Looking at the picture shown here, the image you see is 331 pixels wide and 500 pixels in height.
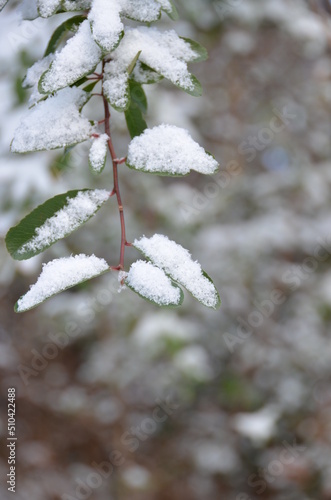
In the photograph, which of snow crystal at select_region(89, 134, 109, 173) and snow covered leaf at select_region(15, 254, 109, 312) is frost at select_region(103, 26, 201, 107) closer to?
snow crystal at select_region(89, 134, 109, 173)

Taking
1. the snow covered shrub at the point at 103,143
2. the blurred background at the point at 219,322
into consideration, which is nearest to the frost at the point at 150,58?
the snow covered shrub at the point at 103,143

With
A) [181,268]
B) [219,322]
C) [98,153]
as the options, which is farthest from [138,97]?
[219,322]

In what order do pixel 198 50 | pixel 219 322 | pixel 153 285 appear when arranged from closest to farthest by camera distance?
pixel 153 285 < pixel 198 50 < pixel 219 322

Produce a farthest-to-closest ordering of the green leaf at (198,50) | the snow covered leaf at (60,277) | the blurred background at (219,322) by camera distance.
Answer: the blurred background at (219,322) < the green leaf at (198,50) < the snow covered leaf at (60,277)

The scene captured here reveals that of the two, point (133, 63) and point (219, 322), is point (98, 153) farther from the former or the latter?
Answer: point (219, 322)

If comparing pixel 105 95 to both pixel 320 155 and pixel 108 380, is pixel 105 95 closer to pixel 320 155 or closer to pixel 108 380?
pixel 108 380

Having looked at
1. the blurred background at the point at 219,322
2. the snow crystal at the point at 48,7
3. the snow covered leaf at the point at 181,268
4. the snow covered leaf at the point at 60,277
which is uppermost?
the snow crystal at the point at 48,7

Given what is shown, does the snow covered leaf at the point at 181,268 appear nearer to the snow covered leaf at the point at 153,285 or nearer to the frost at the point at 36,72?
the snow covered leaf at the point at 153,285

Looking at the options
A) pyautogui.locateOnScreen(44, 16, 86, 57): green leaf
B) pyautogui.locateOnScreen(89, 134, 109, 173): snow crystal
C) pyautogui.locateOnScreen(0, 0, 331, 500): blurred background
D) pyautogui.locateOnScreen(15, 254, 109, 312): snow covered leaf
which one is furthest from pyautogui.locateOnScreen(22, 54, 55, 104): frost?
pyautogui.locateOnScreen(0, 0, 331, 500): blurred background
